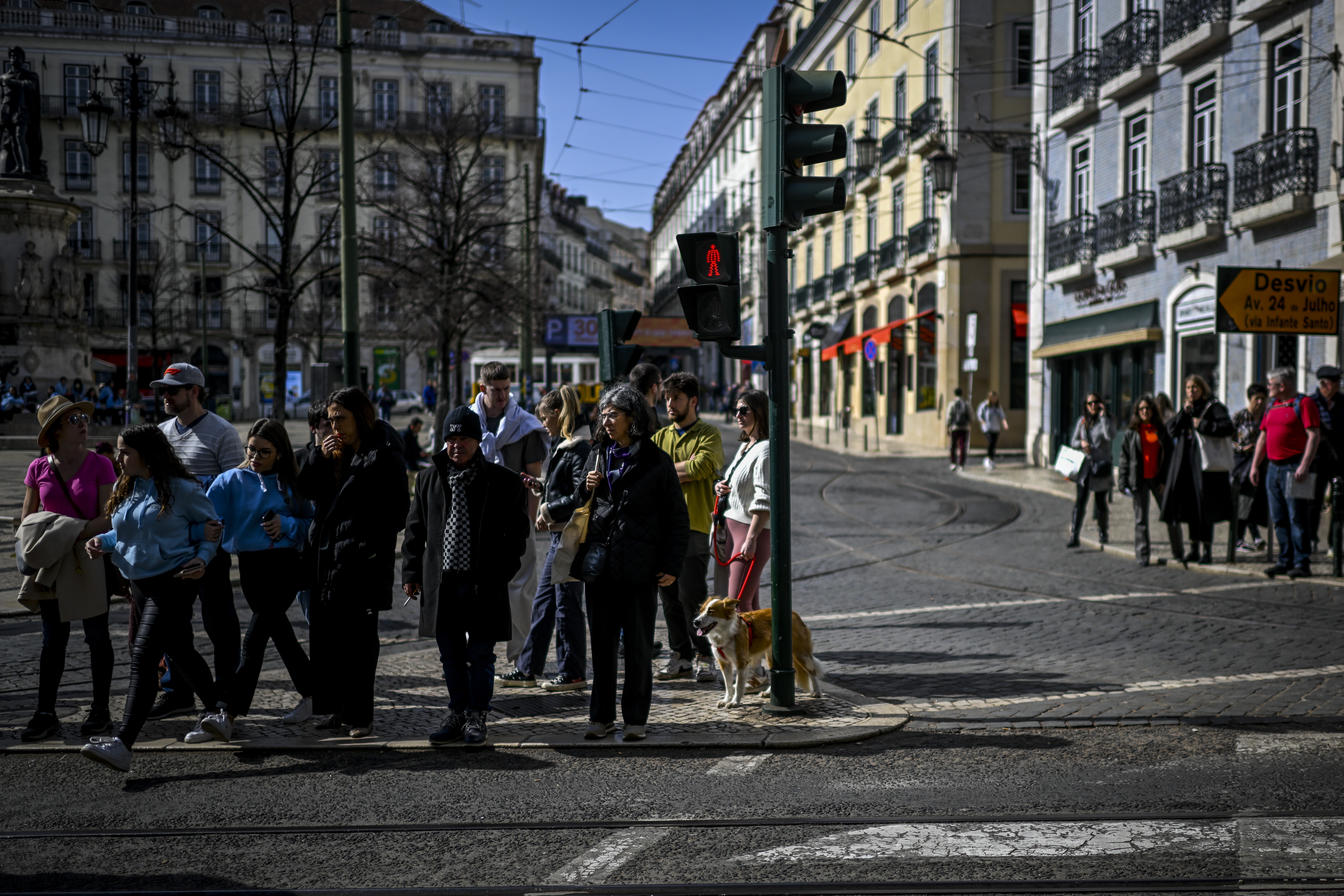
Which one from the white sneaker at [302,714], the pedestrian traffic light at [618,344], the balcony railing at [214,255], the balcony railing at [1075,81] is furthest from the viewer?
the balcony railing at [214,255]

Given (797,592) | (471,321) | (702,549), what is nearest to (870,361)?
(471,321)

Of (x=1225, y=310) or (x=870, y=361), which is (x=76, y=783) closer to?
(x=1225, y=310)

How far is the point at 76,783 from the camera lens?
5.66m

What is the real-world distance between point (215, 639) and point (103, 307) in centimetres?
5354

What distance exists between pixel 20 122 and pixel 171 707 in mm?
18058

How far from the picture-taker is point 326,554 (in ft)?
20.6

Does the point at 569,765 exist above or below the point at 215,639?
below

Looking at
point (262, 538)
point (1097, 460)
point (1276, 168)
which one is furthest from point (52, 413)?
point (1276, 168)

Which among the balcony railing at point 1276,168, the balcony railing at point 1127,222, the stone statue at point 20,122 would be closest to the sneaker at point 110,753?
the balcony railing at point 1276,168

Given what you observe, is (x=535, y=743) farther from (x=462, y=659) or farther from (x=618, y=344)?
(x=618, y=344)

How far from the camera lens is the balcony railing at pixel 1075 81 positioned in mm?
25359

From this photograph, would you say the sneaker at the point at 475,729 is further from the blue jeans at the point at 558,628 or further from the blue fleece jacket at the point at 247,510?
the blue fleece jacket at the point at 247,510

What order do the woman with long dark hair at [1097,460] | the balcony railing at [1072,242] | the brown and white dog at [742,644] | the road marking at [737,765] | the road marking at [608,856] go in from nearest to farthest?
the road marking at [608,856] → the road marking at [737,765] → the brown and white dog at [742,644] → the woman with long dark hair at [1097,460] → the balcony railing at [1072,242]

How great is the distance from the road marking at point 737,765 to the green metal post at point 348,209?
8.55 metres
